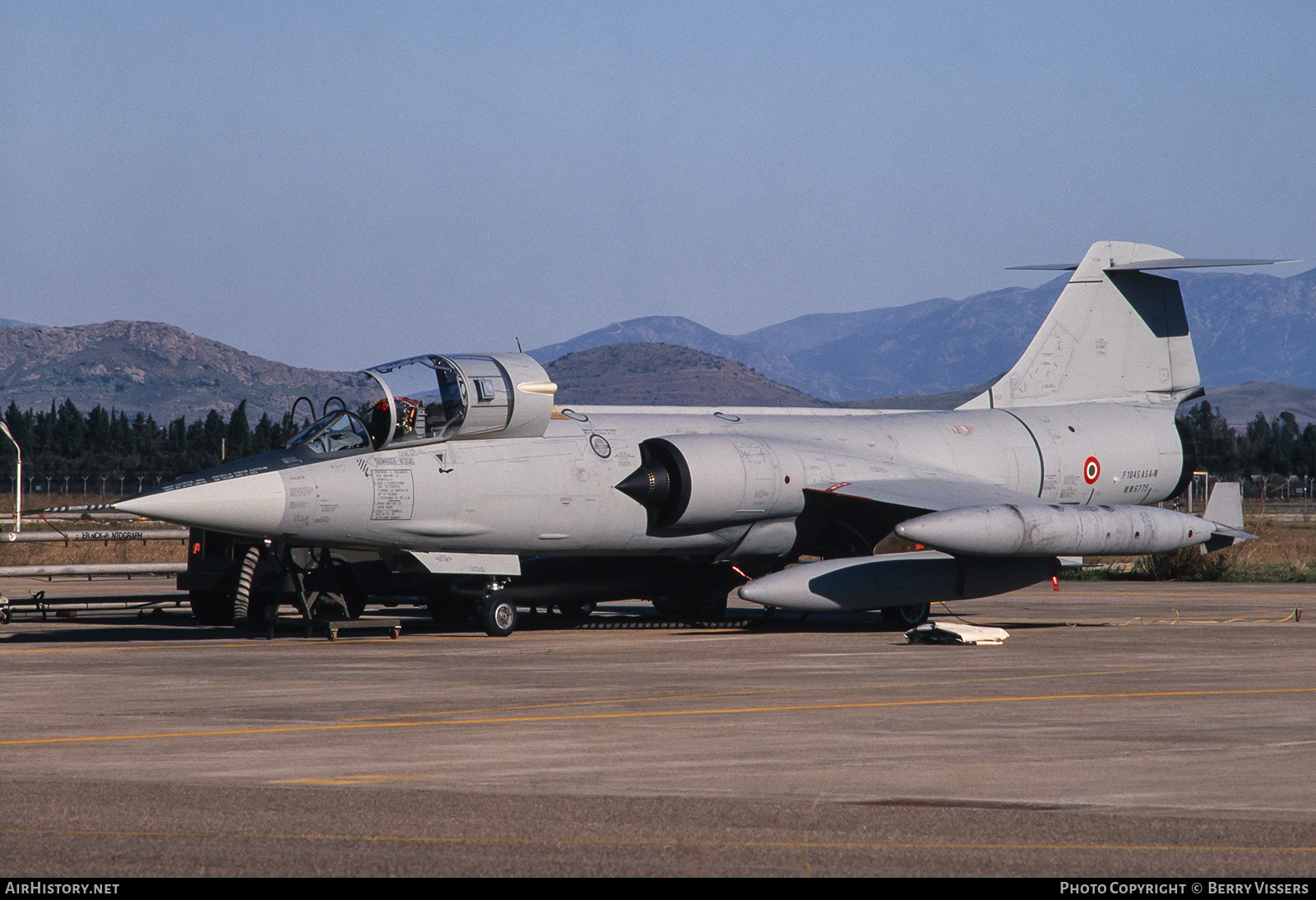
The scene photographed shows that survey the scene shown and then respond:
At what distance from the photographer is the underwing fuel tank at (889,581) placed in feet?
55.3

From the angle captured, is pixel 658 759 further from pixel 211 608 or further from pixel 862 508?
pixel 211 608

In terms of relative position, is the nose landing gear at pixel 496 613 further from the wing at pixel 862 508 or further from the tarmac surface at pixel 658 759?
the wing at pixel 862 508

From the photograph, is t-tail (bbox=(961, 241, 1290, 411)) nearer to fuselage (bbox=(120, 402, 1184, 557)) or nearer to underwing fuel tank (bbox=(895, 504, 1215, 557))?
fuselage (bbox=(120, 402, 1184, 557))

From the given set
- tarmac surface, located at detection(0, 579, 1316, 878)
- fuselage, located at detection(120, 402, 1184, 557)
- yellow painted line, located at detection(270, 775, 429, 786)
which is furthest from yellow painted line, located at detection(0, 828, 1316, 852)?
fuselage, located at detection(120, 402, 1184, 557)

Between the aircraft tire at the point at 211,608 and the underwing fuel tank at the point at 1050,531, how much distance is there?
8.78 meters

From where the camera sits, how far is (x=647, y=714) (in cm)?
1018

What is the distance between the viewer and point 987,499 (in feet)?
61.3

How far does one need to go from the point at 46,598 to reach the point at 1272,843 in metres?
19.2

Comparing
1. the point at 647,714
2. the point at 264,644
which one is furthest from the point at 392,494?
the point at 647,714

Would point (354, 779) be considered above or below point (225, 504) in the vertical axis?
below

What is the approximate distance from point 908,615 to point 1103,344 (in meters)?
6.71

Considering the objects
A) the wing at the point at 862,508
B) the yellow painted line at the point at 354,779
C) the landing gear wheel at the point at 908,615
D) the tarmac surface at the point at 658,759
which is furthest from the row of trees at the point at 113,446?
the yellow painted line at the point at 354,779

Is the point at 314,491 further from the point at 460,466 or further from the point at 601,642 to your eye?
the point at 601,642

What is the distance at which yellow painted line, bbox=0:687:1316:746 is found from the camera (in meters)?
9.16
